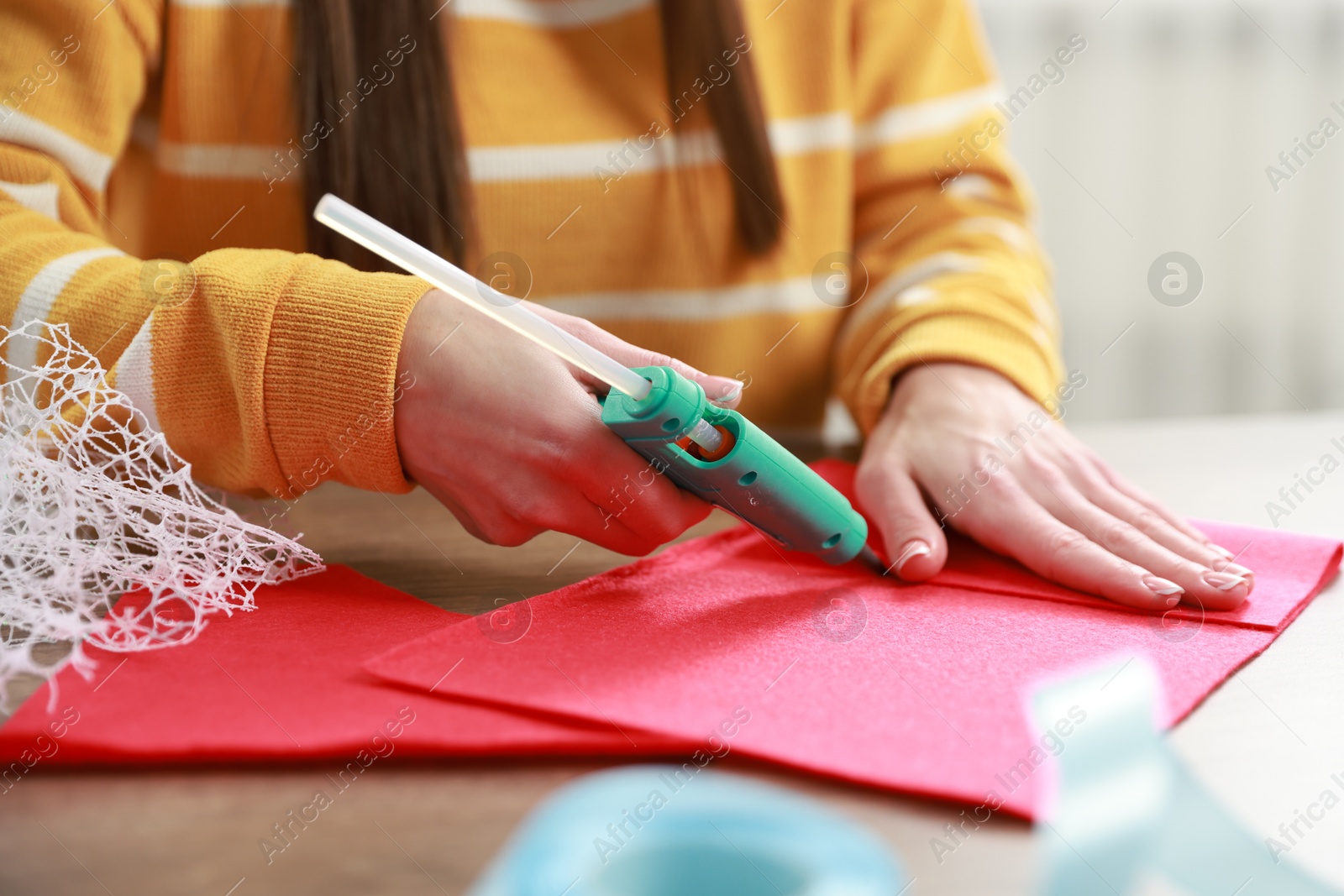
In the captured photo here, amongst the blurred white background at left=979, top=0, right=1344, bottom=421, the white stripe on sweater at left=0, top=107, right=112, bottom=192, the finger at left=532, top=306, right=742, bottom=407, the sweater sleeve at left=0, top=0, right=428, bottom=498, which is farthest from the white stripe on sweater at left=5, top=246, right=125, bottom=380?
the blurred white background at left=979, top=0, right=1344, bottom=421

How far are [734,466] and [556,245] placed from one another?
36 centimetres

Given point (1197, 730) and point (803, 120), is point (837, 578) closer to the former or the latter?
point (1197, 730)

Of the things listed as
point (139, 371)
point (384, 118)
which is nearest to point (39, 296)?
point (139, 371)

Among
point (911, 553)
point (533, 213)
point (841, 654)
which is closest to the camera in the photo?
point (841, 654)

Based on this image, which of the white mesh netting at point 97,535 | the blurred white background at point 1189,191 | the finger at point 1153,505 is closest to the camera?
the white mesh netting at point 97,535

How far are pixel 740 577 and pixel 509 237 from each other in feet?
1.12

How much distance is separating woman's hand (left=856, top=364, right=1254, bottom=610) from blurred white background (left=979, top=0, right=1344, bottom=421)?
1356mm

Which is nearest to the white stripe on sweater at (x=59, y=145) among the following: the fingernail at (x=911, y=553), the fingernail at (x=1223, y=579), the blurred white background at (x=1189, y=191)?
the fingernail at (x=911, y=553)

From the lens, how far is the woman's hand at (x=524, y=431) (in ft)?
1.33

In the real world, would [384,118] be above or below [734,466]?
above

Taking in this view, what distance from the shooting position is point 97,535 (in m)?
0.42

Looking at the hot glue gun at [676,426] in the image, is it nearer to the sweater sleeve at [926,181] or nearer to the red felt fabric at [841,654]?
the red felt fabric at [841,654]

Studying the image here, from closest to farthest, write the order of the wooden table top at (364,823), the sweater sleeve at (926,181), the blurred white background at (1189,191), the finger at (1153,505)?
the wooden table top at (364,823), the finger at (1153,505), the sweater sleeve at (926,181), the blurred white background at (1189,191)

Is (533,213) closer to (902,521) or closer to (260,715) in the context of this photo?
(902,521)
